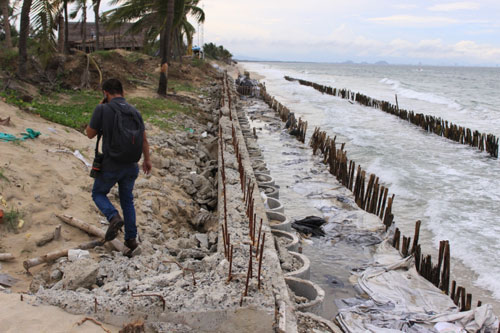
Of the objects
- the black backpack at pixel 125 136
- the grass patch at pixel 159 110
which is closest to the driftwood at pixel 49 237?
the black backpack at pixel 125 136

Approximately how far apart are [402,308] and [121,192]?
327cm

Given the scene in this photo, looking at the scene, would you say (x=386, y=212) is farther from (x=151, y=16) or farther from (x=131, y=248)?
(x=151, y=16)

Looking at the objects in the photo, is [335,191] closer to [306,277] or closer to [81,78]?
[306,277]

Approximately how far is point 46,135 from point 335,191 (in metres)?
5.75

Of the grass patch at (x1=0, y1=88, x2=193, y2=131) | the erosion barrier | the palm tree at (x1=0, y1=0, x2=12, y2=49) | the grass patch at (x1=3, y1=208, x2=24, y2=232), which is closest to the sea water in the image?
the erosion barrier

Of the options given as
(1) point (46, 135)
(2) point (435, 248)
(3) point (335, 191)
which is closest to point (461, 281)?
(2) point (435, 248)

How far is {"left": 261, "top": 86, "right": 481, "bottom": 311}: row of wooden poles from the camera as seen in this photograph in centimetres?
484

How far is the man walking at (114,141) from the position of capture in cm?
379

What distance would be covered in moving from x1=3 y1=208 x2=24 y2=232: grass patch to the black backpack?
1191 mm

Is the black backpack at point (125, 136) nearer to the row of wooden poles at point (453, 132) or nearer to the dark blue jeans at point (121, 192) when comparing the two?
the dark blue jeans at point (121, 192)

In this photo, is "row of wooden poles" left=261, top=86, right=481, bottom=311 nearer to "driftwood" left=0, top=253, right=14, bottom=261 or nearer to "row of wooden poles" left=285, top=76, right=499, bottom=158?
"driftwood" left=0, top=253, right=14, bottom=261

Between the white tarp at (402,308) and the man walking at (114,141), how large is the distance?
8.43 feet

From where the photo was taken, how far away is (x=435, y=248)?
21.1 ft

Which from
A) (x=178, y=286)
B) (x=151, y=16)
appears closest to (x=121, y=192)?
(x=178, y=286)
